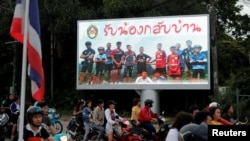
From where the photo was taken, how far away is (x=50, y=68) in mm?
36312

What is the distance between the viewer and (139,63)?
80.2ft

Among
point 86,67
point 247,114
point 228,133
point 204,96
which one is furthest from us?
point 204,96

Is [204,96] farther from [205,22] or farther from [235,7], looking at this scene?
[235,7]

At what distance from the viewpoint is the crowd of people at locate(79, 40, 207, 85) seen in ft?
77.2

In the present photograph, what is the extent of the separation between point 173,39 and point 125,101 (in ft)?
23.4

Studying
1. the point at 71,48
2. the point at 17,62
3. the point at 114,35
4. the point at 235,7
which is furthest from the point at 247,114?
the point at 17,62

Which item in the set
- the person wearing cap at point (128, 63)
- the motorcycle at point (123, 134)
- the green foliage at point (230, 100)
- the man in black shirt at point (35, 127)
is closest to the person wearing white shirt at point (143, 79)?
the person wearing cap at point (128, 63)

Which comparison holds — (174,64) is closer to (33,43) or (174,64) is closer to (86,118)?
(86,118)

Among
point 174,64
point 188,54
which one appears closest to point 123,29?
point 174,64

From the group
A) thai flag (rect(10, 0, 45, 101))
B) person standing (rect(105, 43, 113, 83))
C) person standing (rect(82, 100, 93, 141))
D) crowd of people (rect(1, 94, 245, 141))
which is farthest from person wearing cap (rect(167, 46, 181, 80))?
thai flag (rect(10, 0, 45, 101))

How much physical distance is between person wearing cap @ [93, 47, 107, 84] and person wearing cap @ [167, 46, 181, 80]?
3670mm

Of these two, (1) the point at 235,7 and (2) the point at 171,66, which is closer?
(2) the point at 171,66

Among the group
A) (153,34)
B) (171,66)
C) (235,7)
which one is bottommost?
(171,66)

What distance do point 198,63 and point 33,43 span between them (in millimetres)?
16768
